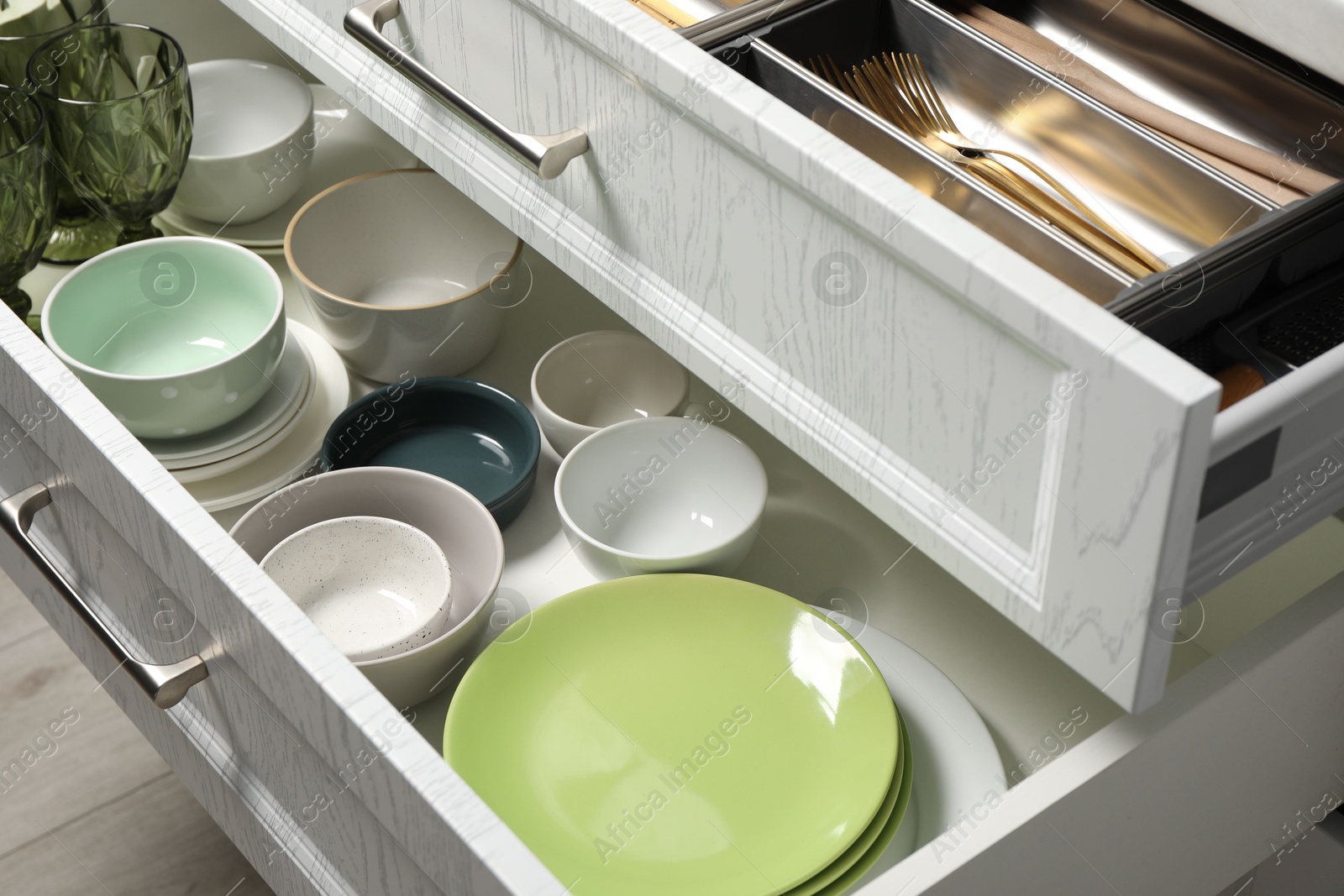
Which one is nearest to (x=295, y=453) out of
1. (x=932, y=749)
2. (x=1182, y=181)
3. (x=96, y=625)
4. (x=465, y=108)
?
(x=96, y=625)

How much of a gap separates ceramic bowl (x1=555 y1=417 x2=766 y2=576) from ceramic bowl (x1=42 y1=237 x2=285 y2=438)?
252 millimetres

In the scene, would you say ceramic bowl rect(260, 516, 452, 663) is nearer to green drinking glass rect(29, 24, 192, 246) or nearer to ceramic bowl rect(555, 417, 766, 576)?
ceramic bowl rect(555, 417, 766, 576)

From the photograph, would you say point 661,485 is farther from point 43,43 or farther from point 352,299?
point 43,43

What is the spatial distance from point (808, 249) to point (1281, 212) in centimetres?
23

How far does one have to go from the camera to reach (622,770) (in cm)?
79

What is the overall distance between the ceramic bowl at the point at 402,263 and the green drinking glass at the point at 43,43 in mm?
207

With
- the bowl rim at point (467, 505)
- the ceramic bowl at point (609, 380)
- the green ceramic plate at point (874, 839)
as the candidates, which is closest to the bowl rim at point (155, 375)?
the bowl rim at point (467, 505)

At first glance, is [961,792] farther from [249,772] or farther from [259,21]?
[259,21]

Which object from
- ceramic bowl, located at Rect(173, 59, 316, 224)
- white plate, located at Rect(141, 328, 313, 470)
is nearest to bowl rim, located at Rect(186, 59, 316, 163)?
ceramic bowl, located at Rect(173, 59, 316, 224)

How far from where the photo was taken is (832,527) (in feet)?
3.10

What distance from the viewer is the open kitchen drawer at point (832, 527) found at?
0.54 meters

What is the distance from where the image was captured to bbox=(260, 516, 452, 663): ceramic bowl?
0.90 m

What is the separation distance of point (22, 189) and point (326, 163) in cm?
34

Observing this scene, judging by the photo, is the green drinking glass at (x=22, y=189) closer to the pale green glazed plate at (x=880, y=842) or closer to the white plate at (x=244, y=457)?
the white plate at (x=244, y=457)
